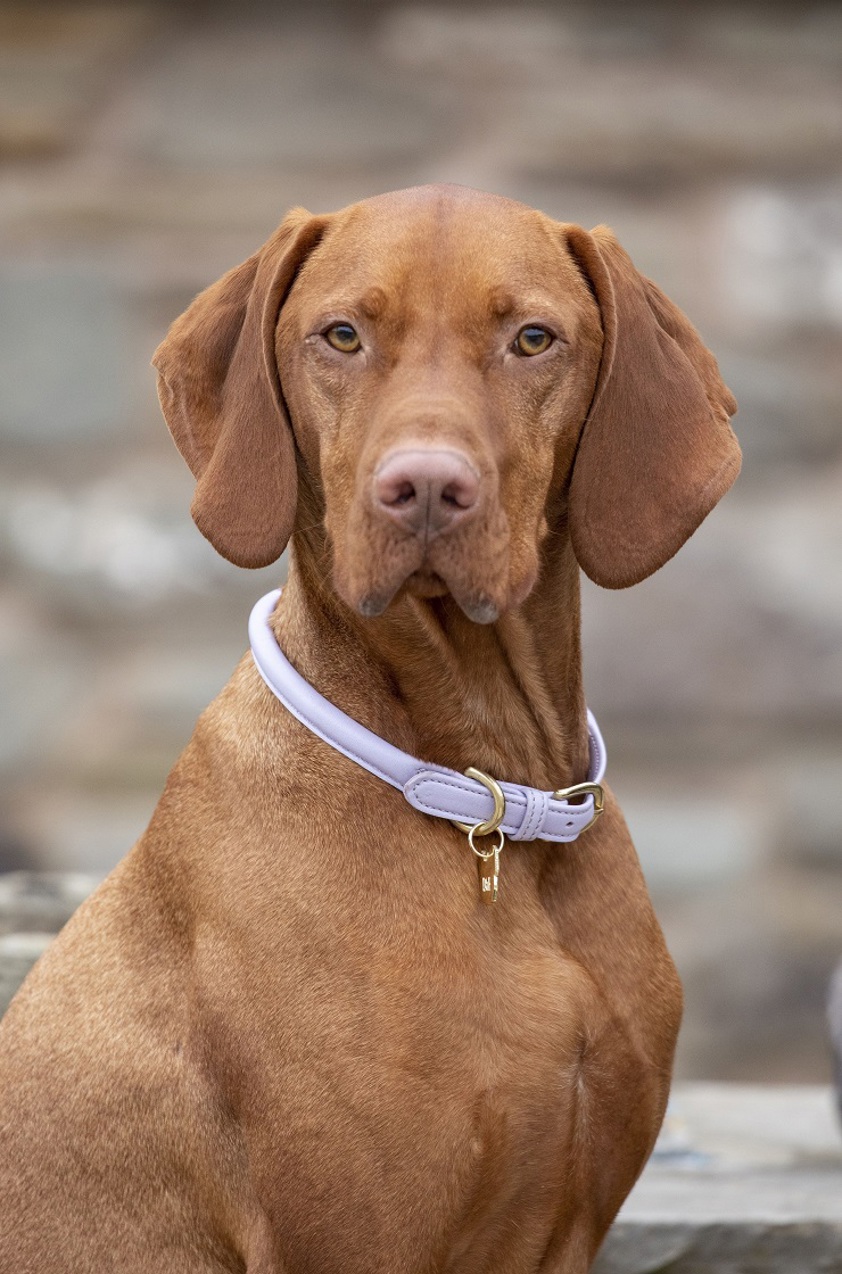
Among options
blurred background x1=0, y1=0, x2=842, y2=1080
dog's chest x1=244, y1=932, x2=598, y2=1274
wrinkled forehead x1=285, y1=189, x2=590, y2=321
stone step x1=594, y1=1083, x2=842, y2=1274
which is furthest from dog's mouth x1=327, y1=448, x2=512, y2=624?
blurred background x1=0, y1=0, x2=842, y2=1080

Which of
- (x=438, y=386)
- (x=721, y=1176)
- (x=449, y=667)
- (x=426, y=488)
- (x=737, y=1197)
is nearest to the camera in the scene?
(x=426, y=488)

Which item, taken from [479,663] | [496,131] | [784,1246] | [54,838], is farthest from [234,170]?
[784,1246]

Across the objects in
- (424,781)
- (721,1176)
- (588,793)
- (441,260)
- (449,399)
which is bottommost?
(721,1176)

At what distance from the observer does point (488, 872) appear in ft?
9.25

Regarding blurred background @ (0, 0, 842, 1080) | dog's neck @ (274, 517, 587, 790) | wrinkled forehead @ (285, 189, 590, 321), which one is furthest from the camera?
blurred background @ (0, 0, 842, 1080)

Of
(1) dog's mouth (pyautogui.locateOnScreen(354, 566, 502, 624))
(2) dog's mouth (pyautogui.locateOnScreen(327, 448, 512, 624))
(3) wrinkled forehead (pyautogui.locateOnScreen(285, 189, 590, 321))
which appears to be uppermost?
(3) wrinkled forehead (pyautogui.locateOnScreen(285, 189, 590, 321))

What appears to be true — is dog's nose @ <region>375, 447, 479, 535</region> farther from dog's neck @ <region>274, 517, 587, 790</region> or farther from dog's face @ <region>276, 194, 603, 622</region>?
dog's neck @ <region>274, 517, 587, 790</region>

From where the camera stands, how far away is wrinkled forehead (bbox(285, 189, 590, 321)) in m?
2.79

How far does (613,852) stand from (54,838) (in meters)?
2.88

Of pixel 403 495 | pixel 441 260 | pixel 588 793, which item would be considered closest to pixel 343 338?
pixel 441 260

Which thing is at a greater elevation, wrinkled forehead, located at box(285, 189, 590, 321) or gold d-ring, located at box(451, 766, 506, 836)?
wrinkled forehead, located at box(285, 189, 590, 321)

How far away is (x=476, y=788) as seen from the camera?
286 centimetres

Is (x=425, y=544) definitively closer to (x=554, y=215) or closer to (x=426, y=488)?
(x=426, y=488)

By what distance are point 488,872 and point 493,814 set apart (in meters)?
0.09
